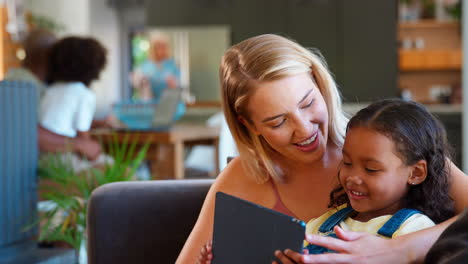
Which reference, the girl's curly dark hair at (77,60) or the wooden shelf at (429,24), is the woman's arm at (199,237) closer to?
the girl's curly dark hair at (77,60)

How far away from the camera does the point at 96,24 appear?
31.2 feet

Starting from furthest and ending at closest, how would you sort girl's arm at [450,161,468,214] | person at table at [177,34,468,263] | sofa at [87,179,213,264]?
1. sofa at [87,179,213,264]
2. person at table at [177,34,468,263]
3. girl's arm at [450,161,468,214]

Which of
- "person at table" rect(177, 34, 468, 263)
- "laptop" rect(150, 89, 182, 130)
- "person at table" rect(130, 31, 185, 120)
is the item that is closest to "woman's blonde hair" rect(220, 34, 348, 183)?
"person at table" rect(177, 34, 468, 263)

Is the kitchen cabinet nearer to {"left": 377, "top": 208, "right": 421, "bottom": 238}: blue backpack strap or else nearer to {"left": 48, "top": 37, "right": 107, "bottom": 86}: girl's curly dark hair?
{"left": 48, "top": 37, "right": 107, "bottom": 86}: girl's curly dark hair

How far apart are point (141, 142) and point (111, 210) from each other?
1750 millimetres

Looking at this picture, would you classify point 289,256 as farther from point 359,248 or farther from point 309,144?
point 309,144

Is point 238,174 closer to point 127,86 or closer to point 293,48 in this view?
point 293,48

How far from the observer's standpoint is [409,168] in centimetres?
115

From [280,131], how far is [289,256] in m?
0.45

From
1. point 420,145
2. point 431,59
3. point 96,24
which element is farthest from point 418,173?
point 96,24

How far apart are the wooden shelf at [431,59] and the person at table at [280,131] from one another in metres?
5.31

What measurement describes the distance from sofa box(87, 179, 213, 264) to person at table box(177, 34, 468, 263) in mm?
218

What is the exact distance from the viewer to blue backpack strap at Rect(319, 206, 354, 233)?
120cm

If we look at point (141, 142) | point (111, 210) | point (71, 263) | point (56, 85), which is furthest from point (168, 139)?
point (111, 210)
